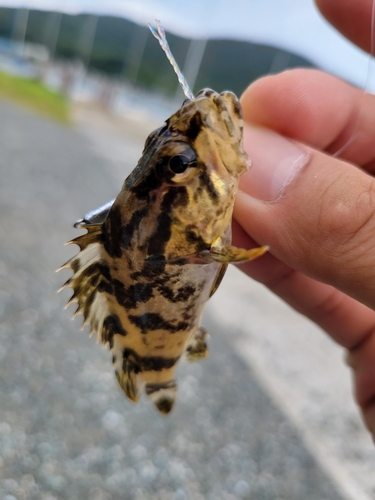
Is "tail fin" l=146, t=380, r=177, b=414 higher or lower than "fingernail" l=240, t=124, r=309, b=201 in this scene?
lower

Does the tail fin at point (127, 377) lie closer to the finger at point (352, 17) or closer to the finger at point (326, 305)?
the finger at point (326, 305)

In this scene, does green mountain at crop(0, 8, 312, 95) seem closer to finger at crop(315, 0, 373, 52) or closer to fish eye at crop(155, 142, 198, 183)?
finger at crop(315, 0, 373, 52)

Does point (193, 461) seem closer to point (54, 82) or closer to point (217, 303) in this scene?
point (217, 303)

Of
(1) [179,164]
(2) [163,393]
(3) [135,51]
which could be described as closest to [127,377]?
(2) [163,393]

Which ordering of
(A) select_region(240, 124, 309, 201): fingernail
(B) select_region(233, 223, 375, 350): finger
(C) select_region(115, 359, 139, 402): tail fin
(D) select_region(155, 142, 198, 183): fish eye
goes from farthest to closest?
(B) select_region(233, 223, 375, 350): finger
(C) select_region(115, 359, 139, 402): tail fin
(A) select_region(240, 124, 309, 201): fingernail
(D) select_region(155, 142, 198, 183): fish eye

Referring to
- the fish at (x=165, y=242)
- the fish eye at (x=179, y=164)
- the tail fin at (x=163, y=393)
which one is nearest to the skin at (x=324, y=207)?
the fish at (x=165, y=242)

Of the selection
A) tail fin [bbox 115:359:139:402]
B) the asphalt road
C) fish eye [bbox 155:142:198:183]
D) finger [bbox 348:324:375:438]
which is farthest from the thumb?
the asphalt road

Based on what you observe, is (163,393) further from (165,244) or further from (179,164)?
(179,164)
